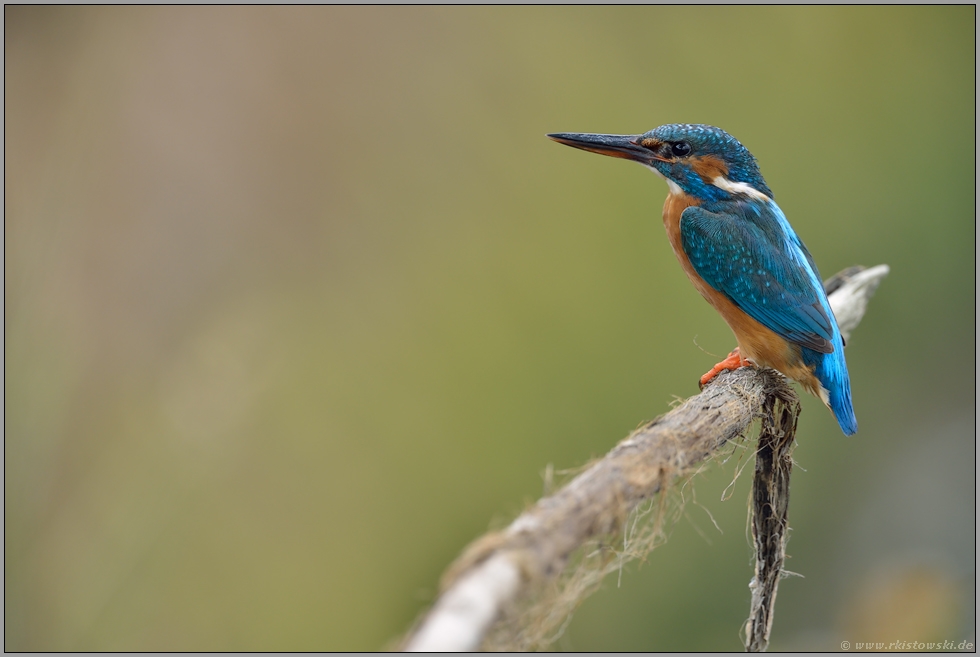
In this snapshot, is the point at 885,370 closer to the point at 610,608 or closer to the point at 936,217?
the point at 936,217

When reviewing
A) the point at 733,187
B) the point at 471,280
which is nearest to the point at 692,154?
the point at 733,187

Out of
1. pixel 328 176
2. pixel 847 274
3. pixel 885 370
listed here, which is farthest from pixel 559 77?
pixel 885 370

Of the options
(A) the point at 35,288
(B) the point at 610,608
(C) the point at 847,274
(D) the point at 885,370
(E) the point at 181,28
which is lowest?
(B) the point at 610,608

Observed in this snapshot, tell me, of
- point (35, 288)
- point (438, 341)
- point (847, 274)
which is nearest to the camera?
point (35, 288)

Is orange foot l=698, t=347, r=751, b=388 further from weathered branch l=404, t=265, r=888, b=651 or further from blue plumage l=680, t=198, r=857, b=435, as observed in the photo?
weathered branch l=404, t=265, r=888, b=651

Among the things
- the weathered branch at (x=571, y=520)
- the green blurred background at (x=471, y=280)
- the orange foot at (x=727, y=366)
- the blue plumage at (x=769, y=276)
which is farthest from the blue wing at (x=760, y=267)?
the green blurred background at (x=471, y=280)

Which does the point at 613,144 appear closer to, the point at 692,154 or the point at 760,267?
the point at 692,154

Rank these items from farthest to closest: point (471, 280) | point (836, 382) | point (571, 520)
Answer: point (471, 280) → point (836, 382) → point (571, 520)
